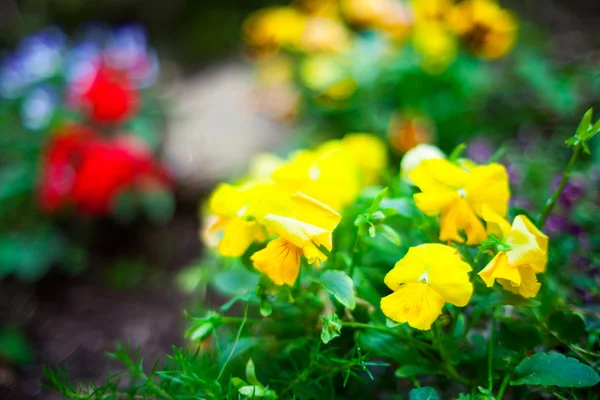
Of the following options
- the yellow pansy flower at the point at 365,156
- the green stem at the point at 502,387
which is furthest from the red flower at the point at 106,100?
the green stem at the point at 502,387

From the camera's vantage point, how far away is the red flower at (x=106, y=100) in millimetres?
1667

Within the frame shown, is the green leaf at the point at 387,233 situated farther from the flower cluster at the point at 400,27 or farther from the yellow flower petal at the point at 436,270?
the flower cluster at the point at 400,27

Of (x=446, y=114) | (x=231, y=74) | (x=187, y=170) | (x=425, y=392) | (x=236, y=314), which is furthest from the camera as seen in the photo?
(x=231, y=74)

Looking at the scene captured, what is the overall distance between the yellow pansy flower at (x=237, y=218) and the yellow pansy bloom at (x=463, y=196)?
0.23 meters

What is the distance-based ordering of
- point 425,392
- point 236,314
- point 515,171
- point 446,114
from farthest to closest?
point 446,114 < point 236,314 < point 515,171 < point 425,392

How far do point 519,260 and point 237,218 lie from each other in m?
0.39

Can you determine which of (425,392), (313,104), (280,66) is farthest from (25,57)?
(425,392)

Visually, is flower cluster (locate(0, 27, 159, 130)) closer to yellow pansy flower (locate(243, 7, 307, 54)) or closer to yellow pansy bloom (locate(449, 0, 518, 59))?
yellow pansy flower (locate(243, 7, 307, 54))

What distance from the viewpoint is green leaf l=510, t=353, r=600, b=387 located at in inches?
24.1

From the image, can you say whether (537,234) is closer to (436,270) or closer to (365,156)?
(436,270)

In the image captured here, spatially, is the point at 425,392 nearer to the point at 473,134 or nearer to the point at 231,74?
the point at 473,134

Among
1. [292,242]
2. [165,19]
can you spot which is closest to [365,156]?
[292,242]

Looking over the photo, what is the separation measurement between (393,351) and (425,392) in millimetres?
83

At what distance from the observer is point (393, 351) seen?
2.31ft
